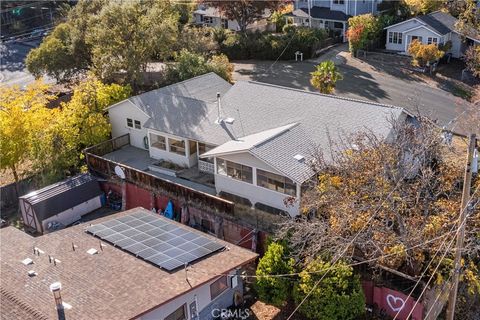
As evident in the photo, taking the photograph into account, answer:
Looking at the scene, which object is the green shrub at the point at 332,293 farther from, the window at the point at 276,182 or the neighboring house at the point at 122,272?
the window at the point at 276,182

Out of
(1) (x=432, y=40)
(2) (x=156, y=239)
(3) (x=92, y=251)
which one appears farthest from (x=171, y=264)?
(1) (x=432, y=40)

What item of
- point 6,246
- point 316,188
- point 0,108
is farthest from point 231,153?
point 0,108

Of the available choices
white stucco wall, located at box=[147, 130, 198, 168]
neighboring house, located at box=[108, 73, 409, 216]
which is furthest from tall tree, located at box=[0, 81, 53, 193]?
white stucco wall, located at box=[147, 130, 198, 168]

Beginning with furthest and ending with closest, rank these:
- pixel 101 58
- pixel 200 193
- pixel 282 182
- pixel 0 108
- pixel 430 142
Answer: pixel 101 58 < pixel 0 108 < pixel 200 193 < pixel 282 182 < pixel 430 142

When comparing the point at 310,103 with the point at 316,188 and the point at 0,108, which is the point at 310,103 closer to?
the point at 316,188

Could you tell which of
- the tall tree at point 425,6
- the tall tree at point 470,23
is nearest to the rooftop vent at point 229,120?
the tall tree at point 470,23
